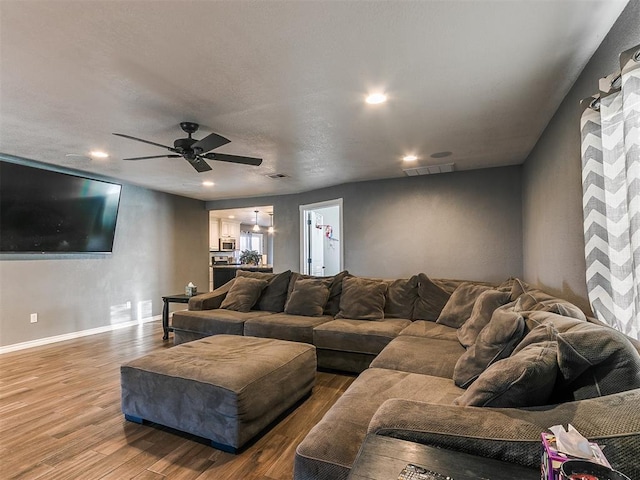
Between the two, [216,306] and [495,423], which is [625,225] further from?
[216,306]

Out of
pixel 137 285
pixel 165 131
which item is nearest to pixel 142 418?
pixel 165 131

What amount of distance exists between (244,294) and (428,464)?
370 cm

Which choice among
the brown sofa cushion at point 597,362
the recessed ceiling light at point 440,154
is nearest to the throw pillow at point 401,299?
the recessed ceiling light at point 440,154

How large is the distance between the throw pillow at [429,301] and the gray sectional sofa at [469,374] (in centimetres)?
1

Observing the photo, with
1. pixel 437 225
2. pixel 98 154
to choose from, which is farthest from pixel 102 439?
pixel 437 225

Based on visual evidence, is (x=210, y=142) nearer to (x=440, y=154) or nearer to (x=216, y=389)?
(x=216, y=389)

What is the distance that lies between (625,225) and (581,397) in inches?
31.8

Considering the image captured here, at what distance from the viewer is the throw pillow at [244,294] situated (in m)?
4.29

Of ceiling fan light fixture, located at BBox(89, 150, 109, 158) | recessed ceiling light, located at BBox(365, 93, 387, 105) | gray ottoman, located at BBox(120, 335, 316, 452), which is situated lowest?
gray ottoman, located at BBox(120, 335, 316, 452)

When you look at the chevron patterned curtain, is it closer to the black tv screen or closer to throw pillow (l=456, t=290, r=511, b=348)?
throw pillow (l=456, t=290, r=511, b=348)

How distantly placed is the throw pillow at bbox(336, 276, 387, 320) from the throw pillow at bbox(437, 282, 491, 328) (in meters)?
0.68

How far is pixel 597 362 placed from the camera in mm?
1068

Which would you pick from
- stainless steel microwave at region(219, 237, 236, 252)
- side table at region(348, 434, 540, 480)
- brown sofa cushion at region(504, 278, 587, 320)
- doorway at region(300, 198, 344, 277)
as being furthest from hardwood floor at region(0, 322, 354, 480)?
stainless steel microwave at region(219, 237, 236, 252)

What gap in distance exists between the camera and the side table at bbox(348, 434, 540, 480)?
2.72 feet
